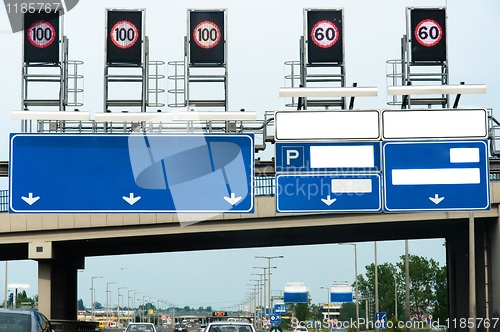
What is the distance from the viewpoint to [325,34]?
2488 cm

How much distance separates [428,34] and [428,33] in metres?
0.03

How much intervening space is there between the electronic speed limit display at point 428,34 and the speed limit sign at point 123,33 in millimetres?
8150

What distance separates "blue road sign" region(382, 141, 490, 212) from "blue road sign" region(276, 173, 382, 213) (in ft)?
1.32

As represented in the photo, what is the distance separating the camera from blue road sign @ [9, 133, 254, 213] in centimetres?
2144

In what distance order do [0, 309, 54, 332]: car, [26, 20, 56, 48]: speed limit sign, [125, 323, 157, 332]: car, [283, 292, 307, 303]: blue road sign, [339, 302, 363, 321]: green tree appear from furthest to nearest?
[339, 302, 363, 321]: green tree → [283, 292, 307, 303]: blue road sign → [125, 323, 157, 332]: car → [26, 20, 56, 48]: speed limit sign → [0, 309, 54, 332]: car

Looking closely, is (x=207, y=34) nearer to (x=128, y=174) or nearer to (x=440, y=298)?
(x=128, y=174)

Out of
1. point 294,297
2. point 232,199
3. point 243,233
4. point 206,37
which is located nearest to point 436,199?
point 232,199

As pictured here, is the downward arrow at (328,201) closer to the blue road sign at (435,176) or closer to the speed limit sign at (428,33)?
the blue road sign at (435,176)

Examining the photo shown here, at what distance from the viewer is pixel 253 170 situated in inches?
862

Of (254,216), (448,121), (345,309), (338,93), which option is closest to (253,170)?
(338,93)

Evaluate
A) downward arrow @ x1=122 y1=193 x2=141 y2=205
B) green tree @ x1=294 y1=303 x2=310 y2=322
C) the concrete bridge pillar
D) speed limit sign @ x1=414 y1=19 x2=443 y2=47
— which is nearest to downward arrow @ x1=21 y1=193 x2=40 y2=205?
downward arrow @ x1=122 y1=193 x2=141 y2=205

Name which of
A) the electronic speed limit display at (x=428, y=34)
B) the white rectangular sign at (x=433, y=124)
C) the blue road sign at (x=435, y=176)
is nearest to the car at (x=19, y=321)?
the blue road sign at (x=435, y=176)

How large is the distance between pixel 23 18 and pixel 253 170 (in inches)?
330

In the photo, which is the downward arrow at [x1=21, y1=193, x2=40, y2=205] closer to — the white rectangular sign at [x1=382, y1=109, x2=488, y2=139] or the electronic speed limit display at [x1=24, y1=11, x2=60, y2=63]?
the electronic speed limit display at [x1=24, y1=11, x2=60, y2=63]
